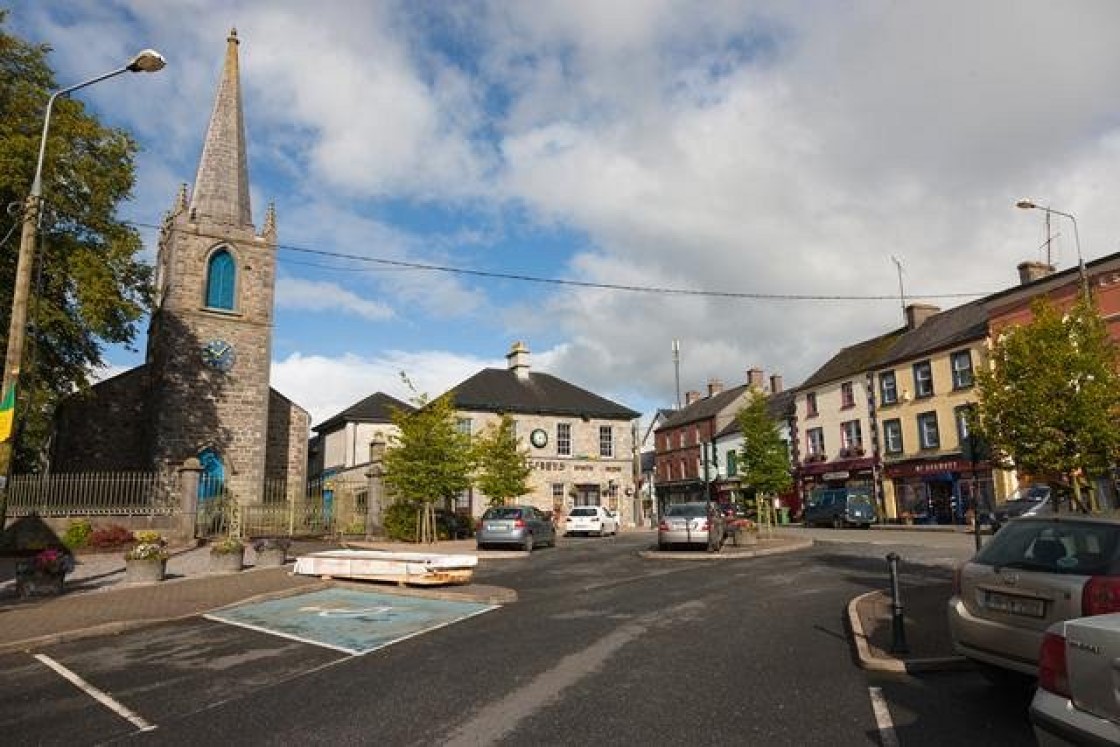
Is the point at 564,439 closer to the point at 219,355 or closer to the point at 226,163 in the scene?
the point at 219,355

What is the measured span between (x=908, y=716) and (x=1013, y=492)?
31.9 meters

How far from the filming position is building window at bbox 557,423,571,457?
148 feet

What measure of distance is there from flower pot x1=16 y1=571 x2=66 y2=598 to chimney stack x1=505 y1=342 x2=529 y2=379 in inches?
1374

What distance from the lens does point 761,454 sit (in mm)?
39281

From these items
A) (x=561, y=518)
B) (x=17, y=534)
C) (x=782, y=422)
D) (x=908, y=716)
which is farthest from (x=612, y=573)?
(x=782, y=422)

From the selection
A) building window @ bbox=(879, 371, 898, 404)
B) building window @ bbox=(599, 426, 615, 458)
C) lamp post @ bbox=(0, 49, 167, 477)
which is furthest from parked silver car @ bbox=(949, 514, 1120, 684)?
building window @ bbox=(599, 426, 615, 458)

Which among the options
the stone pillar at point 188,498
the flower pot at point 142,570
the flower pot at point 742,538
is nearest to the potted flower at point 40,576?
the flower pot at point 142,570

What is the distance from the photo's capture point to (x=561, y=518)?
43375 mm

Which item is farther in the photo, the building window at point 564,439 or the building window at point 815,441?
the building window at point 815,441

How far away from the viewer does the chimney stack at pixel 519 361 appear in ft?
158

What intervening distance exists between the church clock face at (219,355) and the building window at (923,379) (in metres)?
32.5

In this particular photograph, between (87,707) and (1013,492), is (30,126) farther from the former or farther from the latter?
(1013,492)

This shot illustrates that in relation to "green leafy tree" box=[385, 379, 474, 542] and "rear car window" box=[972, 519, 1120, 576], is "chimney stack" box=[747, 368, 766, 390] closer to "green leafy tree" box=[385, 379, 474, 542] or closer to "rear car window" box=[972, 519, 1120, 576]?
"green leafy tree" box=[385, 379, 474, 542]

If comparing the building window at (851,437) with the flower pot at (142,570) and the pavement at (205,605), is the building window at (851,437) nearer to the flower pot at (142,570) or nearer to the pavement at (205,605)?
the pavement at (205,605)
